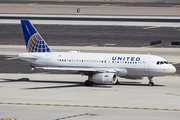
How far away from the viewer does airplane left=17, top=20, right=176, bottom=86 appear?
5016cm

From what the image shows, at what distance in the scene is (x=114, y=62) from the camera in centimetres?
5188

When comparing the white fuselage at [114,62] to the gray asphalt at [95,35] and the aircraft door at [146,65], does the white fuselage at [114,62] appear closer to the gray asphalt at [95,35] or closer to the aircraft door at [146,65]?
the aircraft door at [146,65]

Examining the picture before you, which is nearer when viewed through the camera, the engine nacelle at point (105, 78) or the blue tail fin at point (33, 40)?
the engine nacelle at point (105, 78)

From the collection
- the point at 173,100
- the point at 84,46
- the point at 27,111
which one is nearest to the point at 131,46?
the point at 84,46

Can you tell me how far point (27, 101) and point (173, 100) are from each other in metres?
15.6

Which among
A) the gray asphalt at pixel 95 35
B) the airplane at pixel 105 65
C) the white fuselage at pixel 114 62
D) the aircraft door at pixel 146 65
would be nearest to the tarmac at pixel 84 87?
the gray asphalt at pixel 95 35

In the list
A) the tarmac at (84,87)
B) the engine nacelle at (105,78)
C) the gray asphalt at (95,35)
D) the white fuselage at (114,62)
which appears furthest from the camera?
the gray asphalt at (95,35)

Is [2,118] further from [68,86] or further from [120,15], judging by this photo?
[120,15]

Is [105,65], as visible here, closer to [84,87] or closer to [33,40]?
[84,87]

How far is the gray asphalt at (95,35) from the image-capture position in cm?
9662

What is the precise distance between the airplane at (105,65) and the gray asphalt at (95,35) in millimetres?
41767

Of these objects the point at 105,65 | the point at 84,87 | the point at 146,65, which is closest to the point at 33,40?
the point at 84,87

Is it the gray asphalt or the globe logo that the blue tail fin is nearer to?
the globe logo

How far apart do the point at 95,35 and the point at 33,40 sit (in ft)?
149
